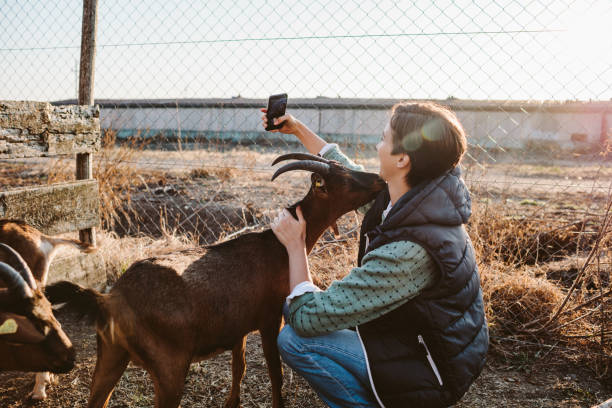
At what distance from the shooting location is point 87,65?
4.36 metres

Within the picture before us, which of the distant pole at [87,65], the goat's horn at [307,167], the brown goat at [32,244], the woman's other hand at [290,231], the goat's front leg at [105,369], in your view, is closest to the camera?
the goat's front leg at [105,369]

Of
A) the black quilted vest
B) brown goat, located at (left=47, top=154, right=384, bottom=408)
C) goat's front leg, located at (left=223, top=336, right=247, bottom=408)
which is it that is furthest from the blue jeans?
goat's front leg, located at (left=223, top=336, right=247, bottom=408)

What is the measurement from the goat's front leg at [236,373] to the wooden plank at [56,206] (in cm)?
194

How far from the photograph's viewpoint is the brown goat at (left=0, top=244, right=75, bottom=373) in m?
2.29

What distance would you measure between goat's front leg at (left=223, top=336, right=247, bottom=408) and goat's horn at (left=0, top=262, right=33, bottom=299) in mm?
1261

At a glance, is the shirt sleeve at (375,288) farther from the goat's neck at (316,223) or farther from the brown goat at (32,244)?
the brown goat at (32,244)

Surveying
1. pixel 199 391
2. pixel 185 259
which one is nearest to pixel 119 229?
pixel 199 391

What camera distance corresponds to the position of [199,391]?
10.6 ft

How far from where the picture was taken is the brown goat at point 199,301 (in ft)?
7.68

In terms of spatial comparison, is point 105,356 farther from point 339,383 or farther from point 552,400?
point 552,400

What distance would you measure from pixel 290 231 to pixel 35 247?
176 cm

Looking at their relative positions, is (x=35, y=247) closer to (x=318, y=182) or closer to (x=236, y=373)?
(x=236, y=373)

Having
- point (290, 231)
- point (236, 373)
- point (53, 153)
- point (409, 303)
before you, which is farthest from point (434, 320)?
point (53, 153)

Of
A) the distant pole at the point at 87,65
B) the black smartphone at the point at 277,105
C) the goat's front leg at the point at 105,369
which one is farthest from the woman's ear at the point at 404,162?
the distant pole at the point at 87,65
